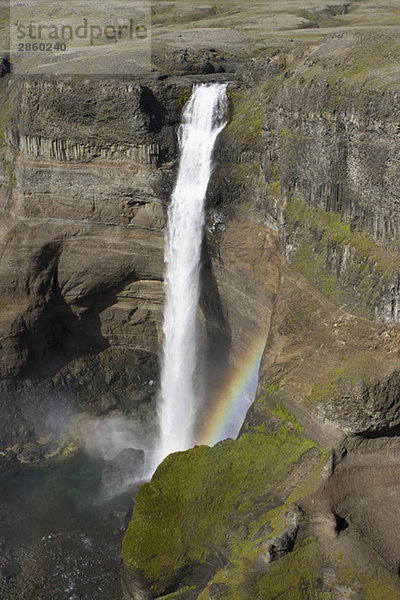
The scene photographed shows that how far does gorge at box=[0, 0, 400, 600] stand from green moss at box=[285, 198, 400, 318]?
0.30 feet

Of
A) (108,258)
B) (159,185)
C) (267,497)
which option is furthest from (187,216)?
(267,497)

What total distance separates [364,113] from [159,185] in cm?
1499

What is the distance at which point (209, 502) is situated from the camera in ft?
89.4

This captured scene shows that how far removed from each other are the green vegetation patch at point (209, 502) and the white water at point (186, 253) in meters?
9.96

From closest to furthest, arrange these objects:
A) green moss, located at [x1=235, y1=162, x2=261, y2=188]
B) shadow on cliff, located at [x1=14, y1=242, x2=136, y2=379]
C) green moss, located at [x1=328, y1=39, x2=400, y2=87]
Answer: green moss, located at [x1=328, y1=39, x2=400, y2=87] < green moss, located at [x1=235, y1=162, x2=261, y2=188] < shadow on cliff, located at [x1=14, y1=242, x2=136, y2=379]

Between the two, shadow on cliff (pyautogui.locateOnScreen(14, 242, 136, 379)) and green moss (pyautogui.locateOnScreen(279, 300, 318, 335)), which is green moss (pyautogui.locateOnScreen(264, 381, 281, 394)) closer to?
green moss (pyautogui.locateOnScreen(279, 300, 318, 335))

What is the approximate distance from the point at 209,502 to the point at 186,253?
16.0m

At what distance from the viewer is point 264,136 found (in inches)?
1390

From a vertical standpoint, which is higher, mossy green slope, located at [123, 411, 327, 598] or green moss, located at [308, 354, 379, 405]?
green moss, located at [308, 354, 379, 405]

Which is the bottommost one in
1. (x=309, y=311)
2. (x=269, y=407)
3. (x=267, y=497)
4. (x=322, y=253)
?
(x=267, y=497)

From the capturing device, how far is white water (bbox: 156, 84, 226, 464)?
38.8 m

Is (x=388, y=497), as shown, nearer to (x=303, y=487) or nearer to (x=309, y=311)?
(x=303, y=487)

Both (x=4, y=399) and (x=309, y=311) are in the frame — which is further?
(x=4, y=399)

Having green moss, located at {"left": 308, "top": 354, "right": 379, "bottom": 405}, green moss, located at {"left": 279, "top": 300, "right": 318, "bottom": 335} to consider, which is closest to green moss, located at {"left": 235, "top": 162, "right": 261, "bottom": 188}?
green moss, located at {"left": 279, "top": 300, "right": 318, "bottom": 335}
